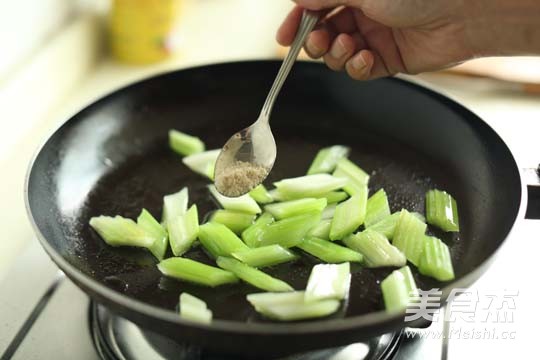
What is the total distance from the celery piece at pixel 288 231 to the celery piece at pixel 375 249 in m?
0.07

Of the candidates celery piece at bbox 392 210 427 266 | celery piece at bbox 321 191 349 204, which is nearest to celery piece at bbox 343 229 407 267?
celery piece at bbox 392 210 427 266

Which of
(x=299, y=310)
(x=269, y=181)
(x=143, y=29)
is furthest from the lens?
(x=143, y=29)

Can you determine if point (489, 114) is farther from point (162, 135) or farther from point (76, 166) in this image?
point (76, 166)

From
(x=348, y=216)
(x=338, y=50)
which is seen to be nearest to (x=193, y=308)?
(x=348, y=216)

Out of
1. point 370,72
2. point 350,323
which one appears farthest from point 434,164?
point 350,323

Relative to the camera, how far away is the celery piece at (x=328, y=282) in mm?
805

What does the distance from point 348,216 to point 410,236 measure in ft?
0.33

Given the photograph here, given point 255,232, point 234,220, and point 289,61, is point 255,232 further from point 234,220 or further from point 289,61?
point 289,61

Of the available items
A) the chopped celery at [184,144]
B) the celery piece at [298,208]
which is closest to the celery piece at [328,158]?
the celery piece at [298,208]

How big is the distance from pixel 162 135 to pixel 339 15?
1.35ft

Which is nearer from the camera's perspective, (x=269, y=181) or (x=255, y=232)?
(x=255, y=232)

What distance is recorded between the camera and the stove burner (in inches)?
32.4

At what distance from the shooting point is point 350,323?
65cm

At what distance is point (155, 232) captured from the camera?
96 cm
